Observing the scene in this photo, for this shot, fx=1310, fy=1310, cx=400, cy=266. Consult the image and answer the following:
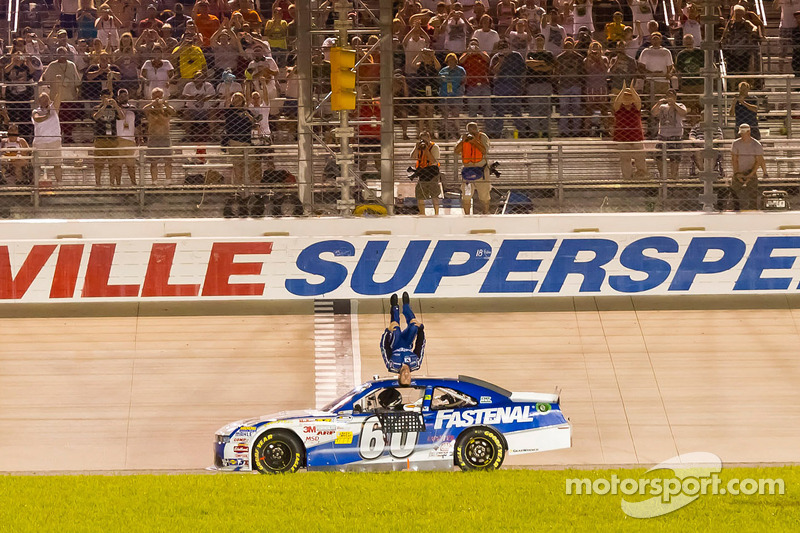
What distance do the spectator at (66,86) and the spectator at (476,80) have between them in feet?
18.4

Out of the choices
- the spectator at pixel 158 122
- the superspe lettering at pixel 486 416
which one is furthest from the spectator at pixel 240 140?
the superspe lettering at pixel 486 416

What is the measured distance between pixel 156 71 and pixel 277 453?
8.40 meters

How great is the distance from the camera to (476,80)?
19203 millimetres

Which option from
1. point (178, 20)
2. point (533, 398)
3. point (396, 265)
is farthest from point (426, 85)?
point (533, 398)

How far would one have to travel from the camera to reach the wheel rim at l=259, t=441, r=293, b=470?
1266 centimetres

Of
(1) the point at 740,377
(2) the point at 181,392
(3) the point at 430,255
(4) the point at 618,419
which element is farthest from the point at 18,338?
(1) the point at 740,377

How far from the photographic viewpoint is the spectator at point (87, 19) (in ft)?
69.2

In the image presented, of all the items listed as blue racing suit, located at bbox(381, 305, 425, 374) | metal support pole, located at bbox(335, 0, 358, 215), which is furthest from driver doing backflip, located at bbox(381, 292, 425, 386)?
metal support pole, located at bbox(335, 0, 358, 215)

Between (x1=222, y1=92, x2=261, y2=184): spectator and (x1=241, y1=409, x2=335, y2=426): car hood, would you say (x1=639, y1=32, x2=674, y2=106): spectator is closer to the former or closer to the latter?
(x1=222, y1=92, x2=261, y2=184): spectator

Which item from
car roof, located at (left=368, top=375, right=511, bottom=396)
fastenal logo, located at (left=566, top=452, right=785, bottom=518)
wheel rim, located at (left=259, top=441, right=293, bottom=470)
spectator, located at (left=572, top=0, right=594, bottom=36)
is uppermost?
spectator, located at (left=572, top=0, right=594, bottom=36)

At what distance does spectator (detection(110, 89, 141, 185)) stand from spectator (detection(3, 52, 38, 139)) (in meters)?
1.30

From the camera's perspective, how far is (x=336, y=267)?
1714 centimetres

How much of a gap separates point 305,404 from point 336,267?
2.64 m

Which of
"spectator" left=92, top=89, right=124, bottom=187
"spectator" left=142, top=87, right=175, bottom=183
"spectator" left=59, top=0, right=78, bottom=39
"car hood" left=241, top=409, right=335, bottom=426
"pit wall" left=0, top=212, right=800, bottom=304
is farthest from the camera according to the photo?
"spectator" left=59, top=0, right=78, bottom=39
